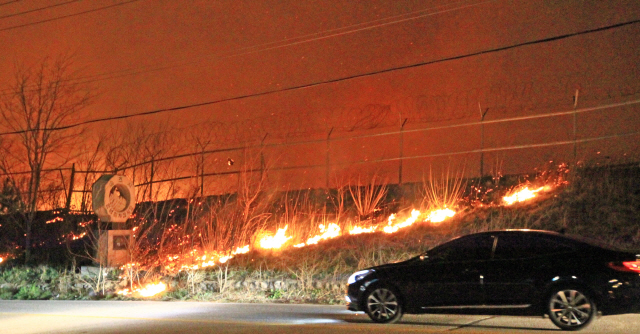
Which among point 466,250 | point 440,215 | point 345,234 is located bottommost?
point 466,250

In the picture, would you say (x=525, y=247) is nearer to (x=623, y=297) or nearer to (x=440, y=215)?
(x=623, y=297)

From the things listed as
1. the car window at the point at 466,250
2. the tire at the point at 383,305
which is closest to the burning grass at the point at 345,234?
the tire at the point at 383,305

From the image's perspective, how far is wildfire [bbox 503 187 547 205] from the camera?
61.8ft

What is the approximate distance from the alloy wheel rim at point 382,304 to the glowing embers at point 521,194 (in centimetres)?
931

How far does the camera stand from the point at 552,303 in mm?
9430

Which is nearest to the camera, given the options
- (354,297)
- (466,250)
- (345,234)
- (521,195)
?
(466,250)

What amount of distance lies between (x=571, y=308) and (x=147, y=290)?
11.1 meters

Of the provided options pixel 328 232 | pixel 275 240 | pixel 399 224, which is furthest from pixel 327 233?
pixel 399 224

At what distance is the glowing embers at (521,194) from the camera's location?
61.8ft

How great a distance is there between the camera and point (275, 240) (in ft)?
64.6

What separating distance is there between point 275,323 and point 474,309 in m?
3.32

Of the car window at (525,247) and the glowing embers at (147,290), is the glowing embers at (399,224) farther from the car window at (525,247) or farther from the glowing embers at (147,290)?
the car window at (525,247)

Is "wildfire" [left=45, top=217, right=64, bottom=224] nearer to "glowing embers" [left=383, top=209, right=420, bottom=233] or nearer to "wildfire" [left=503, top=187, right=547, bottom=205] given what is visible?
"glowing embers" [left=383, top=209, right=420, bottom=233]

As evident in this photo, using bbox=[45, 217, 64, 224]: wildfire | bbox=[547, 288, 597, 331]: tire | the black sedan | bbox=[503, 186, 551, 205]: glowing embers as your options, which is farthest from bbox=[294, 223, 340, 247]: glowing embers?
bbox=[45, 217, 64, 224]: wildfire
